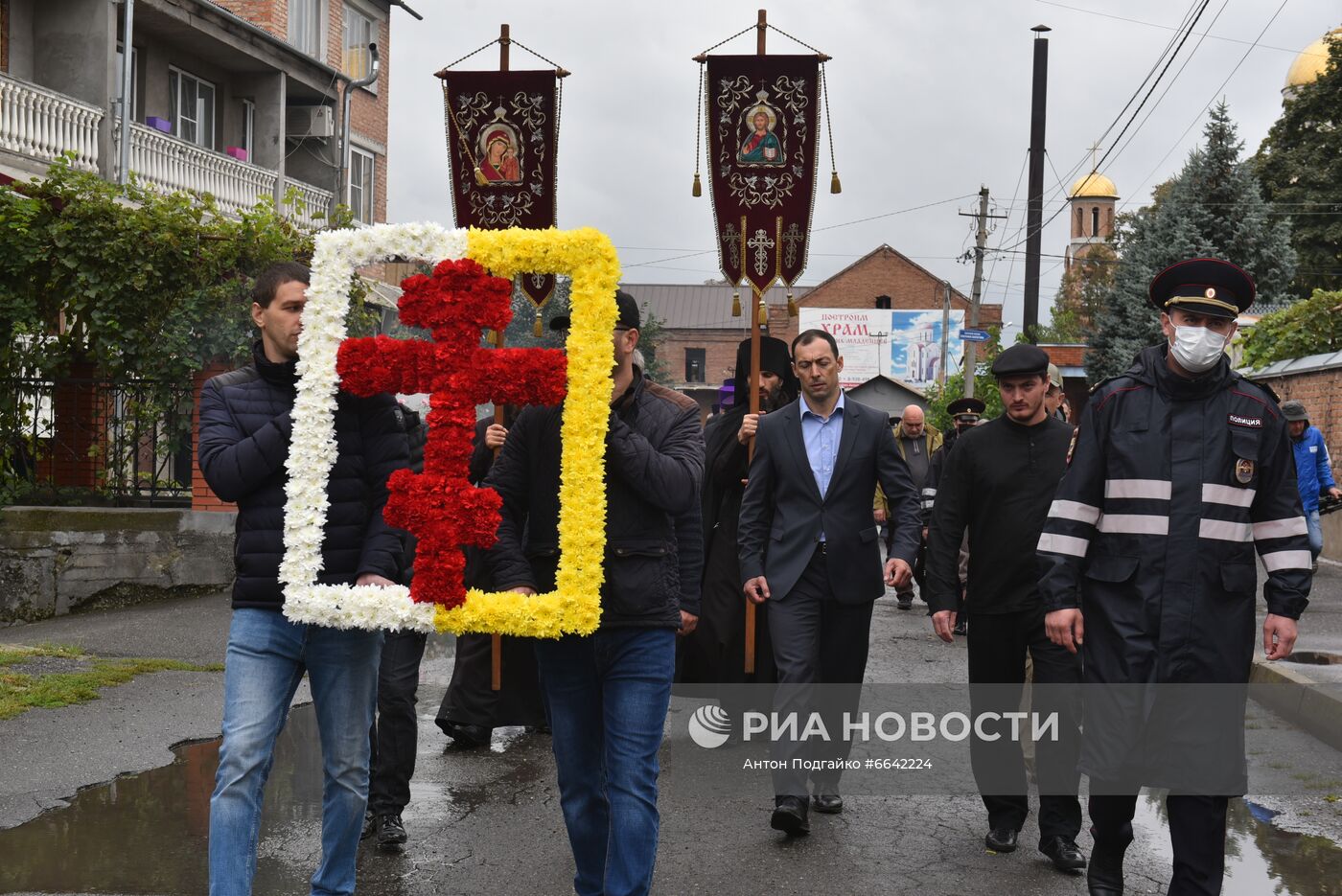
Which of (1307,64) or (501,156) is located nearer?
(501,156)

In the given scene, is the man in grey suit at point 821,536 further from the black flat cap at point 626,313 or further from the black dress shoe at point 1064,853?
the black flat cap at point 626,313

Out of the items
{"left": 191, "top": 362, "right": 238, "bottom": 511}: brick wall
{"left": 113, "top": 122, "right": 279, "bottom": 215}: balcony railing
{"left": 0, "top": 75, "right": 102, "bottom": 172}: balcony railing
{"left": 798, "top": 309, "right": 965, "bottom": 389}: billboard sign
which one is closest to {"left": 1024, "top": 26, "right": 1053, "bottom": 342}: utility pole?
{"left": 113, "top": 122, "right": 279, "bottom": 215}: balcony railing

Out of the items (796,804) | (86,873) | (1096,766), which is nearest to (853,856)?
(796,804)

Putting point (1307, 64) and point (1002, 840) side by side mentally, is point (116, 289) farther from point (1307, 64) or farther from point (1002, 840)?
point (1307, 64)

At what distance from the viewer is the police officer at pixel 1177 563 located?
184 inches

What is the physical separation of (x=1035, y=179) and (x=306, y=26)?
784 inches

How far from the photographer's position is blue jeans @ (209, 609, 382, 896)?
4.18 meters

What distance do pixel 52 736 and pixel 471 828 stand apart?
283 cm

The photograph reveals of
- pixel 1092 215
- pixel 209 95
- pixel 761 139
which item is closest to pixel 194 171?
pixel 209 95

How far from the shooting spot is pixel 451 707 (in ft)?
24.5

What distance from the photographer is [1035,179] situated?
127 ft

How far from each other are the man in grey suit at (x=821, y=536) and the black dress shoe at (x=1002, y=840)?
0.81 meters

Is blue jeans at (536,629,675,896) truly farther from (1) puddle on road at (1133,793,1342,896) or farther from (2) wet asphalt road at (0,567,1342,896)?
(1) puddle on road at (1133,793,1342,896)

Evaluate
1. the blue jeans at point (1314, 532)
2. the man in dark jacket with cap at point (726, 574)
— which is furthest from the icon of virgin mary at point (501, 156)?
the blue jeans at point (1314, 532)
